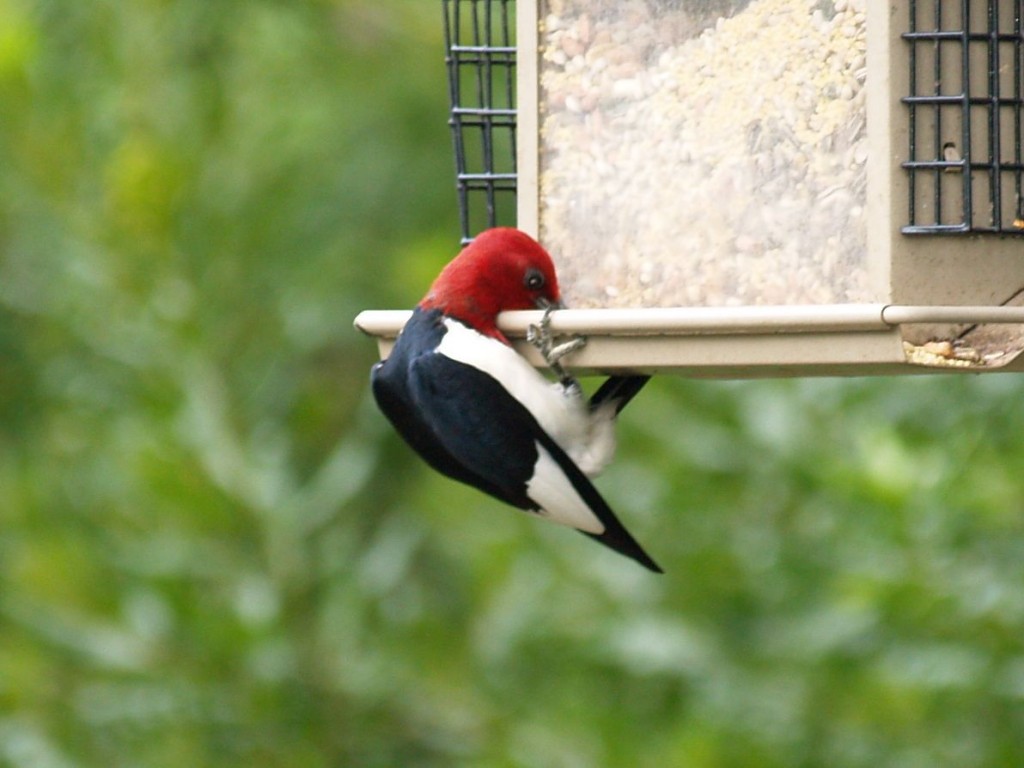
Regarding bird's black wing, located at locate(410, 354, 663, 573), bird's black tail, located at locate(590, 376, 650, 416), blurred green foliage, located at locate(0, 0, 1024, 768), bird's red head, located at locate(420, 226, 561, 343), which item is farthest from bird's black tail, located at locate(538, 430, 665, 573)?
blurred green foliage, located at locate(0, 0, 1024, 768)

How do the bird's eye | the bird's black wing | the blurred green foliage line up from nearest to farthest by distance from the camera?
the bird's eye, the bird's black wing, the blurred green foliage

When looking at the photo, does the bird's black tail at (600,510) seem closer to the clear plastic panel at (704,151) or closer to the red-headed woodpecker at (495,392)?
the red-headed woodpecker at (495,392)

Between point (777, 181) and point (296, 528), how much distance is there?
212cm

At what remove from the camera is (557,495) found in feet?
10.7

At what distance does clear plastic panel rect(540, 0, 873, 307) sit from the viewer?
2961 mm

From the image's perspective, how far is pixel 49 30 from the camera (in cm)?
532

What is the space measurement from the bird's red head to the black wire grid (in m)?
0.69

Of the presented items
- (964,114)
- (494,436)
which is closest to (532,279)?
(494,436)

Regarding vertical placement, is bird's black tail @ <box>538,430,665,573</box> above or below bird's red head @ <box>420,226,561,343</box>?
below

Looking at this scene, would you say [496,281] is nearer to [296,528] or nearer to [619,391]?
[619,391]

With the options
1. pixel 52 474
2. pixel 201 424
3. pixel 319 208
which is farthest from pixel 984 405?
pixel 52 474

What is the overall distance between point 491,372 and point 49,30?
271 cm

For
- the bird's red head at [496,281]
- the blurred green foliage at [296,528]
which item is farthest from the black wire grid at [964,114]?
the blurred green foliage at [296,528]

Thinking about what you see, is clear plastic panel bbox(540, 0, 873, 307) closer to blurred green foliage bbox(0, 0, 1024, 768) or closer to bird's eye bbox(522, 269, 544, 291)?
bird's eye bbox(522, 269, 544, 291)
